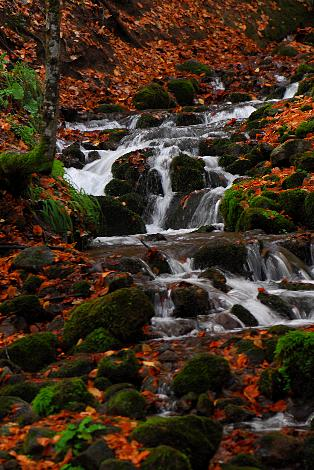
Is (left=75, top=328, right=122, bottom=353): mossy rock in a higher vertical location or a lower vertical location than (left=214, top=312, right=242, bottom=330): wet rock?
higher

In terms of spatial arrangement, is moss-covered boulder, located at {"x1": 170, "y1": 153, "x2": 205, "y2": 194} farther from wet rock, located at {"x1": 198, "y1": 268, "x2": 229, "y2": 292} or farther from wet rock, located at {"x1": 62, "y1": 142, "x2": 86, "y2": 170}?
wet rock, located at {"x1": 198, "y1": 268, "x2": 229, "y2": 292}

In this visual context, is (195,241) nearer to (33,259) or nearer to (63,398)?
(33,259)

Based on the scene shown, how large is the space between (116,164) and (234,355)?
8.53m

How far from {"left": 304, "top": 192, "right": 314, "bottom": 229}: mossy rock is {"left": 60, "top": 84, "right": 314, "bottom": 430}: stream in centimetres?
92

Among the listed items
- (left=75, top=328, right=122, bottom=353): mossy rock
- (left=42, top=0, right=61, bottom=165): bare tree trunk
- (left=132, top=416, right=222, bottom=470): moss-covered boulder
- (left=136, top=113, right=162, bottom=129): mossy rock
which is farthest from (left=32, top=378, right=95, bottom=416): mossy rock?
(left=136, top=113, right=162, bottom=129): mossy rock

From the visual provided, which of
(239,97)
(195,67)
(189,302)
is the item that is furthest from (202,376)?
(195,67)

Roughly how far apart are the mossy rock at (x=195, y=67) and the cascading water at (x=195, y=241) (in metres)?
3.49

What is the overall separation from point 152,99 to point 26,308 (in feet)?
40.0

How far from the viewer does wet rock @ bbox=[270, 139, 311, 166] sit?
1130 centimetres

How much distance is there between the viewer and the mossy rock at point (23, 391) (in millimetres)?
4707

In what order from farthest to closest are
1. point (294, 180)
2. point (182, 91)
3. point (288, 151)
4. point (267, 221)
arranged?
1. point (182, 91)
2. point (288, 151)
3. point (294, 180)
4. point (267, 221)

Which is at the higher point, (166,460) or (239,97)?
(239,97)

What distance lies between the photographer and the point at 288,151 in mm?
11367

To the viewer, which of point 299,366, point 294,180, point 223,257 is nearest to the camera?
point 299,366
